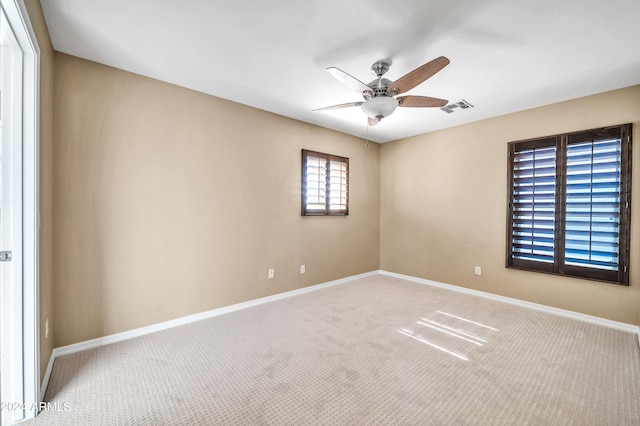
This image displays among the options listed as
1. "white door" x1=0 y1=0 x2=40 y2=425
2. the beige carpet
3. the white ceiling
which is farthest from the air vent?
"white door" x1=0 y1=0 x2=40 y2=425

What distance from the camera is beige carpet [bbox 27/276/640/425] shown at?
1683 mm

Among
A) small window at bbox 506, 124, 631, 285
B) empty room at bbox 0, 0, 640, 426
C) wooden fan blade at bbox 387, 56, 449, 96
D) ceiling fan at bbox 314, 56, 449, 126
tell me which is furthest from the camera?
small window at bbox 506, 124, 631, 285

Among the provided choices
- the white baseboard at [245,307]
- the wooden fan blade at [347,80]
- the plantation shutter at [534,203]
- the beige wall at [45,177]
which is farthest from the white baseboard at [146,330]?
the plantation shutter at [534,203]

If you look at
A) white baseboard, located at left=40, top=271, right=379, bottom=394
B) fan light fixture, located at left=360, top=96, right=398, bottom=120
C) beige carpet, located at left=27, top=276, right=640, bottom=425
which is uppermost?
fan light fixture, located at left=360, top=96, right=398, bottom=120

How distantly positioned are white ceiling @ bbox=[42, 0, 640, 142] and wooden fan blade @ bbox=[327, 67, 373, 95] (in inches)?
11.1

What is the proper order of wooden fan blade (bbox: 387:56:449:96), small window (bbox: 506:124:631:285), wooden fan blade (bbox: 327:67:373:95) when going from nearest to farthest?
wooden fan blade (bbox: 387:56:449:96)
wooden fan blade (bbox: 327:67:373:95)
small window (bbox: 506:124:631:285)

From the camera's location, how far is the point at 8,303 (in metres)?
1.59

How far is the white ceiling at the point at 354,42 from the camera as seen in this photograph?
5.93 ft

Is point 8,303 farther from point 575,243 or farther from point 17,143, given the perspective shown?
point 575,243

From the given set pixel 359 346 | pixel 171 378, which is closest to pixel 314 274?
pixel 359 346

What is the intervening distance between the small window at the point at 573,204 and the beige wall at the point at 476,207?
10 cm

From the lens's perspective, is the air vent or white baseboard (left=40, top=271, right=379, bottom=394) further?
the air vent

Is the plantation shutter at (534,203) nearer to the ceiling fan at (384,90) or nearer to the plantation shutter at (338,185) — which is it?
the ceiling fan at (384,90)

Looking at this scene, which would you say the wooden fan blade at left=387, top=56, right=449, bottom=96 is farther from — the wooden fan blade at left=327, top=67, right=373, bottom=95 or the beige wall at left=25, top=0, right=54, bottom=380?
the beige wall at left=25, top=0, right=54, bottom=380
